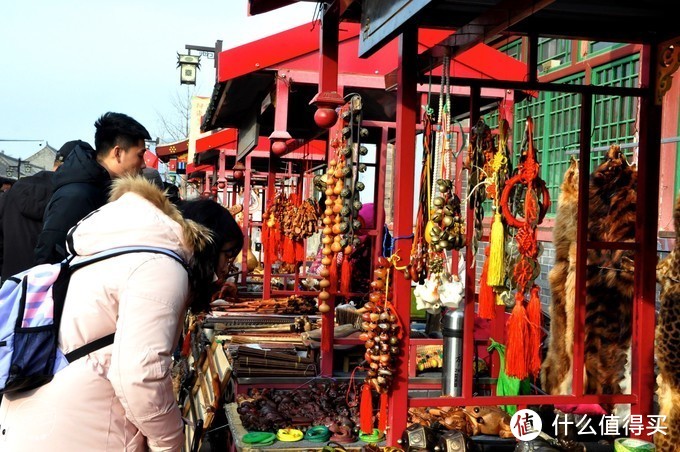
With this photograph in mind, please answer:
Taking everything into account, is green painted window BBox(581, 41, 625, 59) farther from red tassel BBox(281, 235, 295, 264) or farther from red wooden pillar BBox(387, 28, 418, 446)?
red wooden pillar BBox(387, 28, 418, 446)

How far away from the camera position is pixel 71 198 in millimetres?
3217

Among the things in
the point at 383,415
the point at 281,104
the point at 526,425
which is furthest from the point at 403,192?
the point at 281,104

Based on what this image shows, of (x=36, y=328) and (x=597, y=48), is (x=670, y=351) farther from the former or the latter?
(x=597, y=48)

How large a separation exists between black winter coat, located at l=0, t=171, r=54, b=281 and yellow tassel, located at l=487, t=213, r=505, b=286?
2.46 meters

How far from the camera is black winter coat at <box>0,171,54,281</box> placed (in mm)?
3961

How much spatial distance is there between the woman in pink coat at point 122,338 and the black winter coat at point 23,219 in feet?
6.39

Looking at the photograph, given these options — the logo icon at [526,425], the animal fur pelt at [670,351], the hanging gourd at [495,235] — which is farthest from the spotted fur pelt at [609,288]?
the hanging gourd at [495,235]

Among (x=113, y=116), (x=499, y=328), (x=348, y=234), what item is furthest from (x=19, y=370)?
(x=499, y=328)

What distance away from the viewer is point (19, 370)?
2.08m

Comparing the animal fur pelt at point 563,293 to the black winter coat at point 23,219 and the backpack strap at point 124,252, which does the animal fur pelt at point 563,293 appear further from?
the black winter coat at point 23,219

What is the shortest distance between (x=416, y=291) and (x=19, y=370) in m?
1.70

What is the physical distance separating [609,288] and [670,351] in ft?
3.50

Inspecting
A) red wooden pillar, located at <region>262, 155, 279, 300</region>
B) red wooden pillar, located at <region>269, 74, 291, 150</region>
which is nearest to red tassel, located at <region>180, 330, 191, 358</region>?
red wooden pillar, located at <region>262, 155, 279, 300</region>

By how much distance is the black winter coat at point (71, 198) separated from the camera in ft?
10.4
